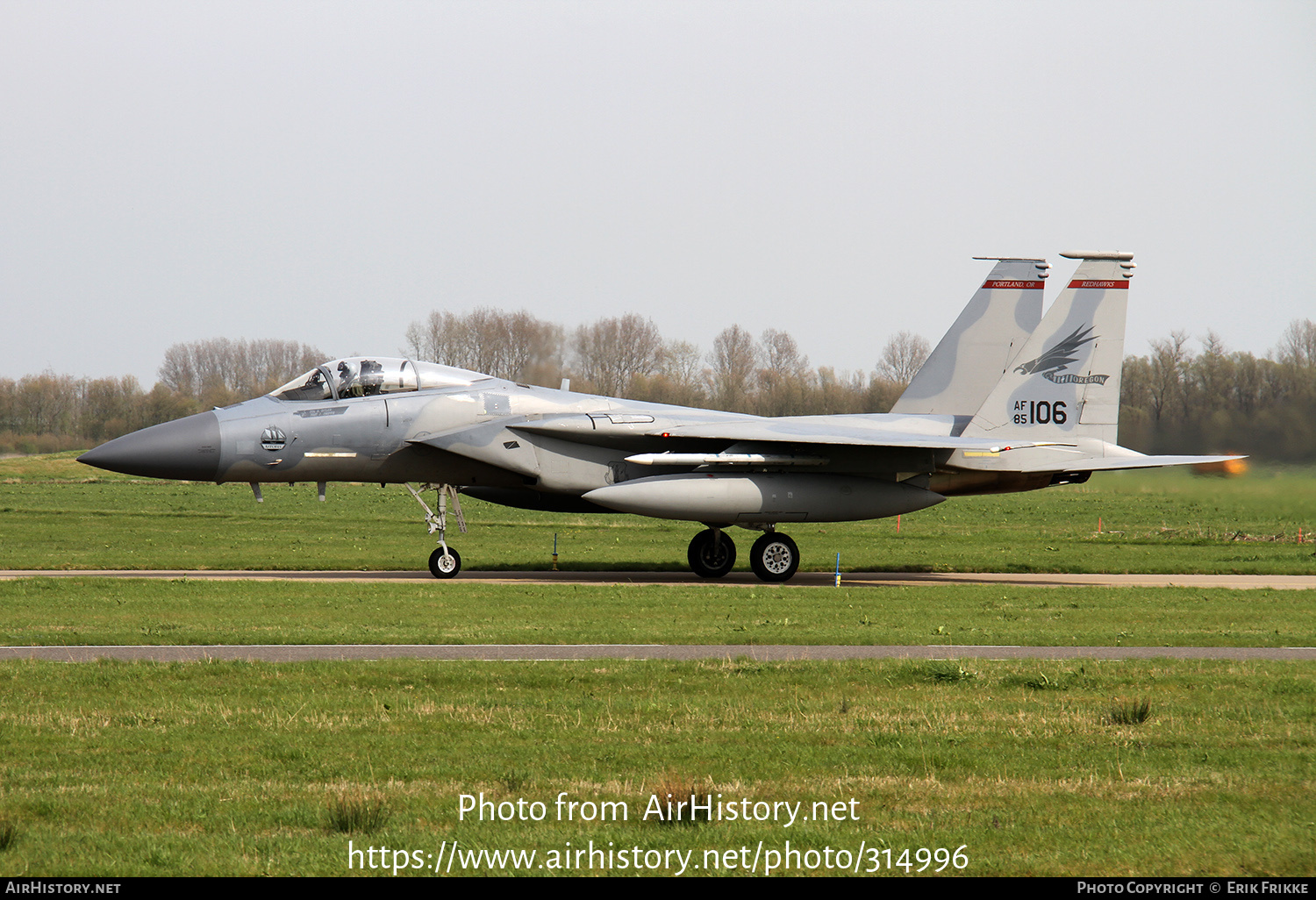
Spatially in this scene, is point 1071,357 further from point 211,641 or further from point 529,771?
point 529,771

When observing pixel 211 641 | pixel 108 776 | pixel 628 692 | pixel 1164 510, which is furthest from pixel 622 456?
pixel 1164 510

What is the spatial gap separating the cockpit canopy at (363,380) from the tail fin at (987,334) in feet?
30.2

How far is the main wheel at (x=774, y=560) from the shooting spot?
21.3 m

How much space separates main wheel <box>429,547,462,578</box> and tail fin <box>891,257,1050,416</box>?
9.28 metres

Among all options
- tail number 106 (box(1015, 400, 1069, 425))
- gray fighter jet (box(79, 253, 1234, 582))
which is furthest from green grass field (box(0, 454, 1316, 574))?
tail number 106 (box(1015, 400, 1069, 425))

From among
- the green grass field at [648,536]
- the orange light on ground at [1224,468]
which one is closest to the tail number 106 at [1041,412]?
the green grass field at [648,536]

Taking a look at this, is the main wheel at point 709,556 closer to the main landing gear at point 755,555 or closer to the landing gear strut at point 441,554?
the main landing gear at point 755,555

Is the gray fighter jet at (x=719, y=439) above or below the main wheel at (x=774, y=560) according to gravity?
above

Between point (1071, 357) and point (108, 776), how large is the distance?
19.1m

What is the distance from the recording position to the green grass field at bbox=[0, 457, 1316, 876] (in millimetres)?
5836

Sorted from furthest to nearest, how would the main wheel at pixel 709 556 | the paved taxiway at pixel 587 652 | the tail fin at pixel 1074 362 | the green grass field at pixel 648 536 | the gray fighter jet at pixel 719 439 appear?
the green grass field at pixel 648 536, the tail fin at pixel 1074 362, the main wheel at pixel 709 556, the gray fighter jet at pixel 719 439, the paved taxiway at pixel 587 652

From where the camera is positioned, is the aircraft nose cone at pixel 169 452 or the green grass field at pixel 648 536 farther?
the green grass field at pixel 648 536

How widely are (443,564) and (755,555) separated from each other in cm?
542

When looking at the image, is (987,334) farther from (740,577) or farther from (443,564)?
(443,564)
